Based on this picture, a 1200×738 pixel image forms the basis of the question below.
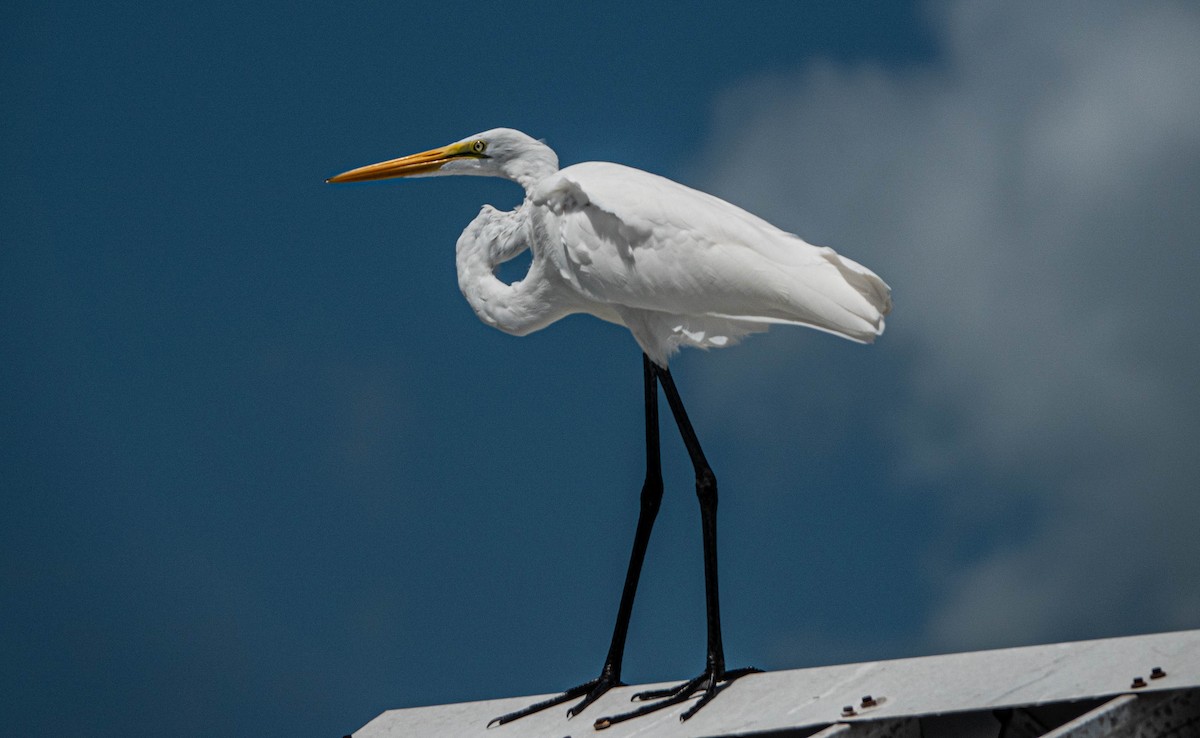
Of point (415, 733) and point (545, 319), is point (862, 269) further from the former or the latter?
point (415, 733)

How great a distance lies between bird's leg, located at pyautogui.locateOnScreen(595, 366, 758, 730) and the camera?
4536 mm

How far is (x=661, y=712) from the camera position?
14.9 ft

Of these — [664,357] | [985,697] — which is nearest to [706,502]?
[664,357]

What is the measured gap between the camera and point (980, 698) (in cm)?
355

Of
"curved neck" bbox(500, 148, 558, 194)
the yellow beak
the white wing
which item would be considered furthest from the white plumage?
the yellow beak

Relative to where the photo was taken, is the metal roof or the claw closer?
the metal roof

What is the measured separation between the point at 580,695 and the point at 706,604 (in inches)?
21.3

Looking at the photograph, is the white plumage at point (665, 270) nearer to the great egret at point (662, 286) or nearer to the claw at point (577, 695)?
the great egret at point (662, 286)

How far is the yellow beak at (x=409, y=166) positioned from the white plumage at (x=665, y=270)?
0.48m

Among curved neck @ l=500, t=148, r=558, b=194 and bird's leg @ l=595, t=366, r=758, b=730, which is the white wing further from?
curved neck @ l=500, t=148, r=558, b=194

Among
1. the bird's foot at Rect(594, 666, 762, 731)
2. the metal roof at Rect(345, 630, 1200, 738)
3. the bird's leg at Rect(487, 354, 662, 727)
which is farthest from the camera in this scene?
the bird's leg at Rect(487, 354, 662, 727)

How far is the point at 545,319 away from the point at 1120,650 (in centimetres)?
236

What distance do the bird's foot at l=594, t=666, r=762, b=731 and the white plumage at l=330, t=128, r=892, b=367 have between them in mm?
1056

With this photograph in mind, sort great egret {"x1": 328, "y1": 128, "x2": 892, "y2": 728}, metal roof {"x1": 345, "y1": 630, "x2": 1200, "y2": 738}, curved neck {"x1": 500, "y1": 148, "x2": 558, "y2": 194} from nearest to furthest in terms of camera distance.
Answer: metal roof {"x1": 345, "y1": 630, "x2": 1200, "y2": 738} → great egret {"x1": 328, "y1": 128, "x2": 892, "y2": 728} → curved neck {"x1": 500, "y1": 148, "x2": 558, "y2": 194}
